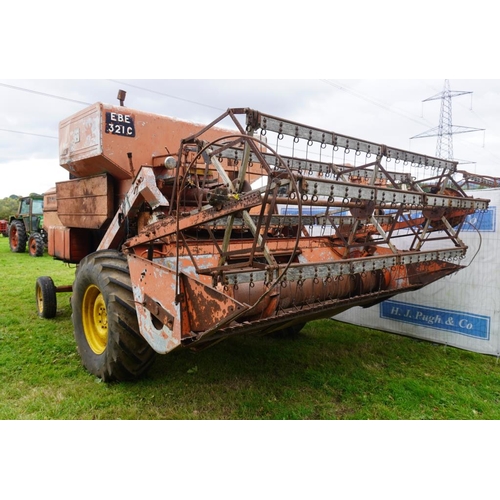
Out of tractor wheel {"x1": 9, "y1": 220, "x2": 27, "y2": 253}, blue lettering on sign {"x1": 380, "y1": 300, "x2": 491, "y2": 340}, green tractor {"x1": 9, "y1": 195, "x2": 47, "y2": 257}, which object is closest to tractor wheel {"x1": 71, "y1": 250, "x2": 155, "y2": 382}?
blue lettering on sign {"x1": 380, "y1": 300, "x2": 491, "y2": 340}

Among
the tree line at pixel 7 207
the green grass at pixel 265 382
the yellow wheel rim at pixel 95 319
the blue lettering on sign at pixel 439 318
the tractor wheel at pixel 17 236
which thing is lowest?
the green grass at pixel 265 382

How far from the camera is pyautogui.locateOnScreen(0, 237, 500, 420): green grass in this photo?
3.27 meters

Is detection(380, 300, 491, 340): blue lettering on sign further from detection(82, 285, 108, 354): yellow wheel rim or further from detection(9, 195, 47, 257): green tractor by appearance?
detection(9, 195, 47, 257): green tractor

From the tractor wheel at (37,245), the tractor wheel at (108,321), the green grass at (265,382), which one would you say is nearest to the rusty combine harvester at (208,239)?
the tractor wheel at (108,321)

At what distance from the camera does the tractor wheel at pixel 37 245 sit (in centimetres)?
1305

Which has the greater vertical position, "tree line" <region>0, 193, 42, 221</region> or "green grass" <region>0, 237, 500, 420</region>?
"tree line" <region>0, 193, 42, 221</region>

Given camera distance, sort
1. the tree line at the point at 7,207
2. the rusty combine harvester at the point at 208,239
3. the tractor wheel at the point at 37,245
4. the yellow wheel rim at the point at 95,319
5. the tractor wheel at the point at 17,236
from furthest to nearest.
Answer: the tree line at the point at 7,207
the tractor wheel at the point at 17,236
the tractor wheel at the point at 37,245
the yellow wheel rim at the point at 95,319
the rusty combine harvester at the point at 208,239

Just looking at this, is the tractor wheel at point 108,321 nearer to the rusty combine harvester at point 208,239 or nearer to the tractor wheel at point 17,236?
the rusty combine harvester at point 208,239

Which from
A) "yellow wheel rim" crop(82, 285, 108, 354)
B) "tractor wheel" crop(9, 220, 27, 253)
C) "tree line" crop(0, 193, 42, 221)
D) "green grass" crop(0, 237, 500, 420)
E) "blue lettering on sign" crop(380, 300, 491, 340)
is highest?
"tree line" crop(0, 193, 42, 221)

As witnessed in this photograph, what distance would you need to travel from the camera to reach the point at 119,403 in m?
3.25

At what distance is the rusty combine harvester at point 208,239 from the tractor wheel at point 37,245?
845 centimetres

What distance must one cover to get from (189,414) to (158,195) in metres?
1.78

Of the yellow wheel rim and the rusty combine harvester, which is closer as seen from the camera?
the rusty combine harvester

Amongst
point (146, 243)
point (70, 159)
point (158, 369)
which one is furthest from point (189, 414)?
point (70, 159)
